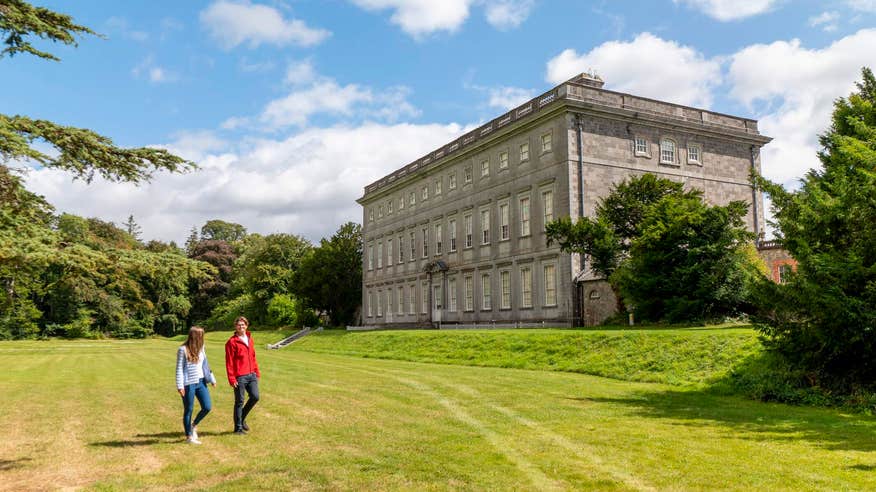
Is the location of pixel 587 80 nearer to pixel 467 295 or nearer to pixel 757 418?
pixel 467 295

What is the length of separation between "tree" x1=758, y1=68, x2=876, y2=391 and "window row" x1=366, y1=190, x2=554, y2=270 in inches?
874

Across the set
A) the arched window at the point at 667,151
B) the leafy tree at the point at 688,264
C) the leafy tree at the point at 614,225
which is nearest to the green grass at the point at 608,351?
the leafy tree at the point at 688,264

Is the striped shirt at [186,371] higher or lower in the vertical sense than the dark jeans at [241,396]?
higher

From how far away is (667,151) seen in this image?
4319 centimetres

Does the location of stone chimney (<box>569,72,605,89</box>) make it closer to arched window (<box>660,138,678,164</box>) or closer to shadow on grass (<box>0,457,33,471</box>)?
arched window (<box>660,138,678,164</box>)

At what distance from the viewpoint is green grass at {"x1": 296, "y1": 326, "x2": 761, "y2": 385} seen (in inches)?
790

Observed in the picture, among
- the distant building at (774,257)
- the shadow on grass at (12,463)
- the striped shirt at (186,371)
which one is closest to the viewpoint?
the shadow on grass at (12,463)

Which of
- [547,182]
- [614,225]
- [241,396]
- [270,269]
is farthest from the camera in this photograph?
[270,269]

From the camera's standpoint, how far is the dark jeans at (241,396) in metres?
11.8

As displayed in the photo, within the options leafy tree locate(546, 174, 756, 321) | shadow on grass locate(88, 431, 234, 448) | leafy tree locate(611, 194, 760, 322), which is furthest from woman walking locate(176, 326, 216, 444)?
leafy tree locate(611, 194, 760, 322)

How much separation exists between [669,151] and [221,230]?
8986 cm

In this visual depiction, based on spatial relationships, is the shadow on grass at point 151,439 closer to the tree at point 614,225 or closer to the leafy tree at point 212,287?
the tree at point 614,225

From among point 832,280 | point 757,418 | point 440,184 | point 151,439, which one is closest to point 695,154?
point 440,184

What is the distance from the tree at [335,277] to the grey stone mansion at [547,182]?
51.2 ft
